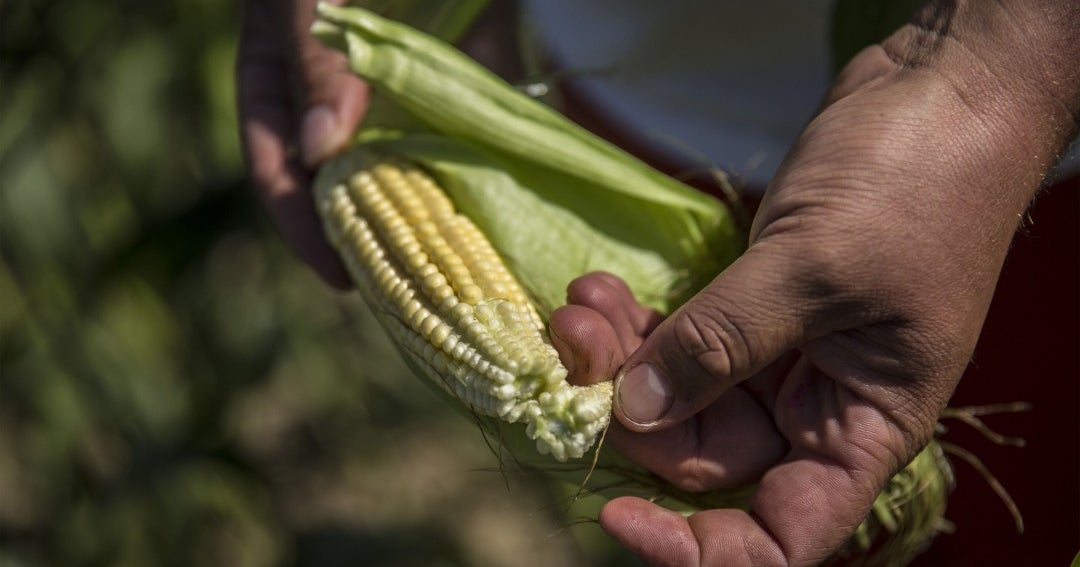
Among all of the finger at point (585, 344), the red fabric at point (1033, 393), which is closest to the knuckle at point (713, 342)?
the finger at point (585, 344)

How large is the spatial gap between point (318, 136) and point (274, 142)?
0.93ft

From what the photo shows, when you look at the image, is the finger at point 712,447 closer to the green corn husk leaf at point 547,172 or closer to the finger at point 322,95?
the green corn husk leaf at point 547,172

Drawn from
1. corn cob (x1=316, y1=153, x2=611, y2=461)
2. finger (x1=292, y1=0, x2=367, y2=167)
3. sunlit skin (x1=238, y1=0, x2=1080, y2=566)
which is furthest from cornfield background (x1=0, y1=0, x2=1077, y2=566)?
sunlit skin (x1=238, y1=0, x2=1080, y2=566)

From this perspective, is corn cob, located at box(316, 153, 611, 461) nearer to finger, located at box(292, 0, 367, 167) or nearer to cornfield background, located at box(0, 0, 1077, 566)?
finger, located at box(292, 0, 367, 167)

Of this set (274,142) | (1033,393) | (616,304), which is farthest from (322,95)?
(1033,393)

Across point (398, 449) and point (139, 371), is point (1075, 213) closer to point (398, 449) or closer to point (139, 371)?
point (398, 449)

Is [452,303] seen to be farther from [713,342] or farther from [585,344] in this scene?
[713,342]

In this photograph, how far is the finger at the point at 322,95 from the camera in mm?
1721

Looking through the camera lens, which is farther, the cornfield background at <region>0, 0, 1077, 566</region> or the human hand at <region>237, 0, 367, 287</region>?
the cornfield background at <region>0, 0, 1077, 566</region>

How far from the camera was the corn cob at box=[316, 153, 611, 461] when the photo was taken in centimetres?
115

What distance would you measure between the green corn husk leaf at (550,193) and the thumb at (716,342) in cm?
30

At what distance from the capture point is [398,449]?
320 cm

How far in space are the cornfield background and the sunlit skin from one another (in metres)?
1.53

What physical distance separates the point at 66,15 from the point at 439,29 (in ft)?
5.58
